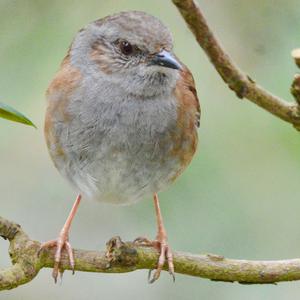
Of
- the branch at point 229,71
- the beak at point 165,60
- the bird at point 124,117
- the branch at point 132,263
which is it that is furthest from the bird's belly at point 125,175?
the branch at point 229,71

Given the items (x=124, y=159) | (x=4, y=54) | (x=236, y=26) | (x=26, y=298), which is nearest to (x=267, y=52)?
(x=236, y=26)

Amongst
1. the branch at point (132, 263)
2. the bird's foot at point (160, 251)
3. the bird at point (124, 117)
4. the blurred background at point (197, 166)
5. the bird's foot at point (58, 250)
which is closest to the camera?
the branch at point (132, 263)

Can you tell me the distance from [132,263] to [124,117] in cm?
108

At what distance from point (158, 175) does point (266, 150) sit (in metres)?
0.77

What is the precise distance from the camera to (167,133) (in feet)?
16.5

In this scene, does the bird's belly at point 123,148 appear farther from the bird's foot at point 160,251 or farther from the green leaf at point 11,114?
the green leaf at point 11,114

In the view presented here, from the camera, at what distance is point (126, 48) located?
4.97 m

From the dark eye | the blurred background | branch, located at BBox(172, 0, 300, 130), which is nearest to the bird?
the dark eye

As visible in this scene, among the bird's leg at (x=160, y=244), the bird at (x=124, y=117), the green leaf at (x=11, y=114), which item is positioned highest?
the bird at (x=124, y=117)

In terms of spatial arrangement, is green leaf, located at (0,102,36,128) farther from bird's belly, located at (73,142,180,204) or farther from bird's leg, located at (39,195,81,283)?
bird's belly, located at (73,142,180,204)

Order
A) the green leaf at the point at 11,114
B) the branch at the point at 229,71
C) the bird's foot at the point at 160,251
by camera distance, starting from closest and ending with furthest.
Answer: the branch at the point at 229,71 < the green leaf at the point at 11,114 < the bird's foot at the point at 160,251

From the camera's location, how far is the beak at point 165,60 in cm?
471

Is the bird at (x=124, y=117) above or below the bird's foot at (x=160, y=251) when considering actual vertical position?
above

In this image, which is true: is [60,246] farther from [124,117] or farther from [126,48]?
[126,48]
